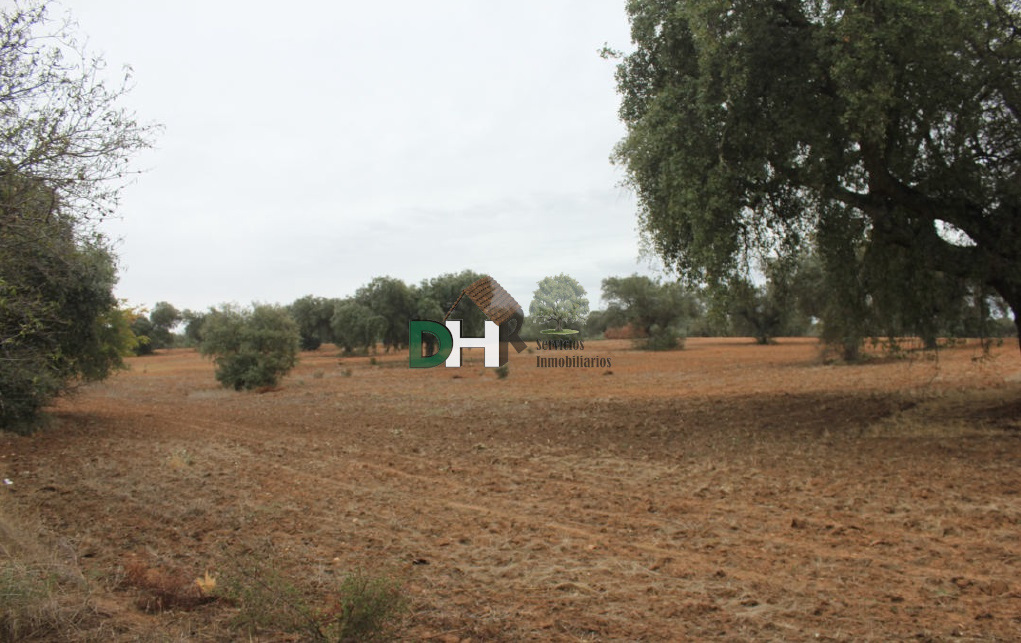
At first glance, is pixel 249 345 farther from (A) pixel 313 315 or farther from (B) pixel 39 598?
(A) pixel 313 315

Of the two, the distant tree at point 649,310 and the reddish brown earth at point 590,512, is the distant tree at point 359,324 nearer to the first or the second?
the distant tree at point 649,310

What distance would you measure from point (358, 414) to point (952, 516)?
47.1 feet

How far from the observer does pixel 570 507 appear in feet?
25.2

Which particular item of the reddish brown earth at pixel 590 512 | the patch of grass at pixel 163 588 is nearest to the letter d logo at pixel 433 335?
the reddish brown earth at pixel 590 512

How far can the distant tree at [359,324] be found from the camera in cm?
4125

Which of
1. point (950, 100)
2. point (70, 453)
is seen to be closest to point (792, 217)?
point (950, 100)

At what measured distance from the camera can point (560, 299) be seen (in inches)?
1697

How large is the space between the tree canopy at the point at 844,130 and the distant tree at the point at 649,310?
134ft

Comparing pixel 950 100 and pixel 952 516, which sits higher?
pixel 950 100

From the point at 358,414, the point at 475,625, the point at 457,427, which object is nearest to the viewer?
the point at 475,625

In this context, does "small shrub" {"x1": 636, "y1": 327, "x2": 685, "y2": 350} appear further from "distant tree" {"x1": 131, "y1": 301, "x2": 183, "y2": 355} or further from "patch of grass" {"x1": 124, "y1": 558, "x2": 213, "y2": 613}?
"distant tree" {"x1": 131, "y1": 301, "x2": 183, "y2": 355}

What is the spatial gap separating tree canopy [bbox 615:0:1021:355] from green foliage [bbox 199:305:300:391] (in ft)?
67.8

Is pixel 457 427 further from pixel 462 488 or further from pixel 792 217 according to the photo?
pixel 792 217

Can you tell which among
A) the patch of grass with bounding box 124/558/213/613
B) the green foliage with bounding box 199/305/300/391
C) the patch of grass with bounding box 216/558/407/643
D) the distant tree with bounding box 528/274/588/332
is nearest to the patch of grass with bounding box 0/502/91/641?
the patch of grass with bounding box 124/558/213/613
